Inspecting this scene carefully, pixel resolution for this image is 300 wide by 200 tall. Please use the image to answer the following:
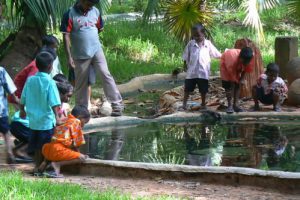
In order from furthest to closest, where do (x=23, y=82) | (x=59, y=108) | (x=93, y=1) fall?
(x=93, y=1), (x=23, y=82), (x=59, y=108)

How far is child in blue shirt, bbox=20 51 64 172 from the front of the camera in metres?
6.55

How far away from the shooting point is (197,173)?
6.23 m

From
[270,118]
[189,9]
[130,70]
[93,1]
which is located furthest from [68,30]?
[130,70]

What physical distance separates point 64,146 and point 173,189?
47.1 inches

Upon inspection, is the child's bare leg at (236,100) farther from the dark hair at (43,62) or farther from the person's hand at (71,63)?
the dark hair at (43,62)

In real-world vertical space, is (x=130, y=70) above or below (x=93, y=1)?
below

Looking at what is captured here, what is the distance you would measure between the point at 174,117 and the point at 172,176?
3.11 metres

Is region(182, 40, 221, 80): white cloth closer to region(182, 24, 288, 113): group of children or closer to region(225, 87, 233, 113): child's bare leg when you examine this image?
region(182, 24, 288, 113): group of children

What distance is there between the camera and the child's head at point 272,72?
9.68 m

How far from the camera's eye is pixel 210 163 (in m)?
6.98

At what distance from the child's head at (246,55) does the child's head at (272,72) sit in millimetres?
368

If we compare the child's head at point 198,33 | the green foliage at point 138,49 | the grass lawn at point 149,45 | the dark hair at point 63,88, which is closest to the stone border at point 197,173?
the dark hair at point 63,88

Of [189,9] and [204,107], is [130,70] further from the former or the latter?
[204,107]

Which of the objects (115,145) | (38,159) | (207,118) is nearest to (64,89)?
(38,159)
